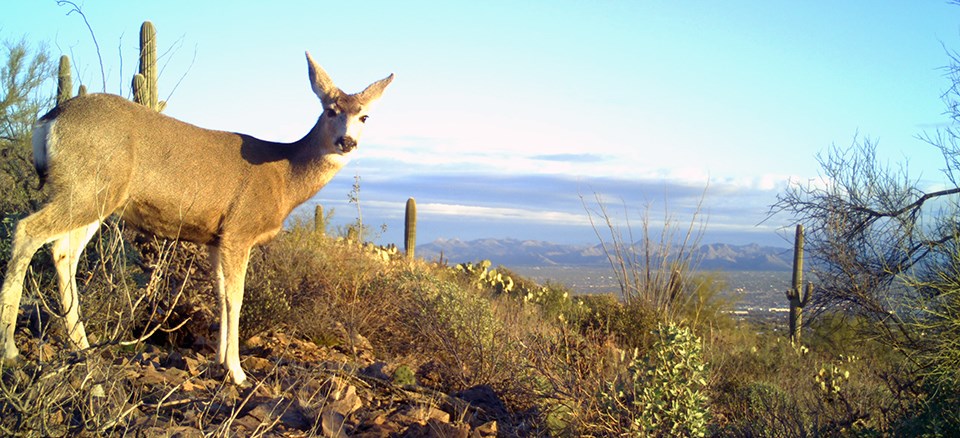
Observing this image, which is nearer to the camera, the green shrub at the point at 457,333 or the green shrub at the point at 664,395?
the green shrub at the point at 664,395

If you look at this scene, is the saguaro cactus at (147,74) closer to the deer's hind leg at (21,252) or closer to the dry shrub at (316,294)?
the dry shrub at (316,294)

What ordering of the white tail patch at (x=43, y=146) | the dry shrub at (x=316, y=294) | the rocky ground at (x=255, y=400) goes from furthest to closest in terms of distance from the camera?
the dry shrub at (x=316, y=294) → the white tail patch at (x=43, y=146) → the rocky ground at (x=255, y=400)

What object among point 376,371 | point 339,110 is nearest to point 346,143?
point 339,110

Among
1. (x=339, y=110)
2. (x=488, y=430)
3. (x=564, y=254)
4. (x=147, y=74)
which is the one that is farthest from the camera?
(x=564, y=254)

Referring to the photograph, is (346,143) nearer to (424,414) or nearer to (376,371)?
(376,371)

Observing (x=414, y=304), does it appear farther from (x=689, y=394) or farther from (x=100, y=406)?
(x=100, y=406)

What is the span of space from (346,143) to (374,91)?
0.75 meters

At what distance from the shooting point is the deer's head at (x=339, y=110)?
8016 millimetres

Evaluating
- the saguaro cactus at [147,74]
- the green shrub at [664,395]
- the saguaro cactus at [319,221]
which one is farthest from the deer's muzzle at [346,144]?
the saguaro cactus at [319,221]

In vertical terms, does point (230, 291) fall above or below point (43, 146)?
below

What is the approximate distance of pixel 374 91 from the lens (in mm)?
8406

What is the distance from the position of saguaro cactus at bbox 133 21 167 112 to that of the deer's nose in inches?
190

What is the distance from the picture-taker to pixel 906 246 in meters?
10.9

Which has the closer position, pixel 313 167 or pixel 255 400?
pixel 255 400
